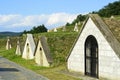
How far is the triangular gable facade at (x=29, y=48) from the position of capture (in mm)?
49375

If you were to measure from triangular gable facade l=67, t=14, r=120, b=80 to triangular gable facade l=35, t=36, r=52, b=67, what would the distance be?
26.8ft

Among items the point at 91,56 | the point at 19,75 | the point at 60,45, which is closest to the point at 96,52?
the point at 91,56

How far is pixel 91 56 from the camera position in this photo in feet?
93.0

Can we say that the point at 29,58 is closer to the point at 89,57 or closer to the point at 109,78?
the point at 89,57

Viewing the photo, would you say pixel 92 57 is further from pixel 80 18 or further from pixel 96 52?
pixel 80 18

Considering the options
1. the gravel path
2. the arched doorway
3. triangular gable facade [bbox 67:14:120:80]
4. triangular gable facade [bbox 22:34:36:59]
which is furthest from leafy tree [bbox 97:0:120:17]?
the arched doorway

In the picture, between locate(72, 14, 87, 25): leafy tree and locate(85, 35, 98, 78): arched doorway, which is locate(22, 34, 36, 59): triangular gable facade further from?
locate(72, 14, 87, 25): leafy tree

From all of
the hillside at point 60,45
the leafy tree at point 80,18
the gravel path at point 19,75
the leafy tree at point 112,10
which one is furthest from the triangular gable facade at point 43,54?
the leafy tree at point 80,18

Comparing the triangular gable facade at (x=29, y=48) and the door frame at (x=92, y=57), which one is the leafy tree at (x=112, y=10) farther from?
the door frame at (x=92, y=57)

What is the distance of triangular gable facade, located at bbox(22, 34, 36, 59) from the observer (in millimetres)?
49375

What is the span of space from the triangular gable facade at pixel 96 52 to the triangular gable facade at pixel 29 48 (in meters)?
18.4

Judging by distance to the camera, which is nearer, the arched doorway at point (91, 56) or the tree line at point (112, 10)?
the arched doorway at point (91, 56)

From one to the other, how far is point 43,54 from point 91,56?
1312cm

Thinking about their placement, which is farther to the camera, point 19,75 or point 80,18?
point 80,18
